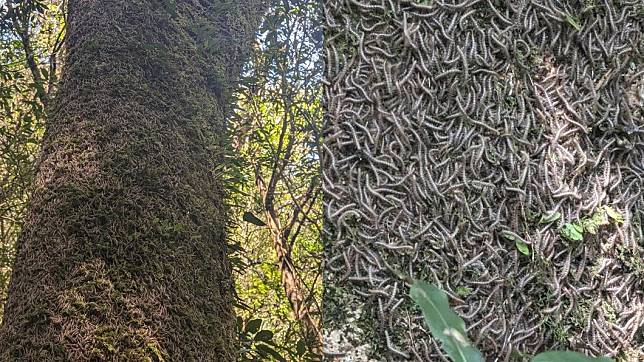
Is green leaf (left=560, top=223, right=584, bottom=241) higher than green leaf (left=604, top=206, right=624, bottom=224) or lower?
lower

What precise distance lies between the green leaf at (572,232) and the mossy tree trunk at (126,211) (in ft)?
2.46

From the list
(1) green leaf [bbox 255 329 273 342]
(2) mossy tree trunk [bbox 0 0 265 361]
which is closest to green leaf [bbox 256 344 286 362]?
(1) green leaf [bbox 255 329 273 342]

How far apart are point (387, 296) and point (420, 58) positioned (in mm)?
263

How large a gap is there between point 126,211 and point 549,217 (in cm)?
82

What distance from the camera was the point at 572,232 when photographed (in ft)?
2.09

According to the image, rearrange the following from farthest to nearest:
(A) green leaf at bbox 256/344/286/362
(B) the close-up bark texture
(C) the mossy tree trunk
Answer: (A) green leaf at bbox 256/344/286/362
(C) the mossy tree trunk
(B) the close-up bark texture

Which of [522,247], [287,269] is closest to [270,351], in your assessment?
[287,269]

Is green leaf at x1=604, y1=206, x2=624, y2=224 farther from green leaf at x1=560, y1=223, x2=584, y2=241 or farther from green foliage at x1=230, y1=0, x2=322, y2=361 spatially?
green foliage at x1=230, y1=0, x2=322, y2=361

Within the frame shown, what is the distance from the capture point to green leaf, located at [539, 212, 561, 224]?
0.63 metres

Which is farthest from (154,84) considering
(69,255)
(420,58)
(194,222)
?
(420,58)

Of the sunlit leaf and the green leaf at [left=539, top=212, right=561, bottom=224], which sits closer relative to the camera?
the green leaf at [left=539, top=212, right=561, bottom=224]

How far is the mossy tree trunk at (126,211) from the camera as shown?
3.37ft

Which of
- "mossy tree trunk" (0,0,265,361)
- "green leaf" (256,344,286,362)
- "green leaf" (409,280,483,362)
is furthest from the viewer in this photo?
"green leaf" (256,344,286,362)

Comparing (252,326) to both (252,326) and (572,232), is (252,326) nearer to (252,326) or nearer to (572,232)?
(252,326)
